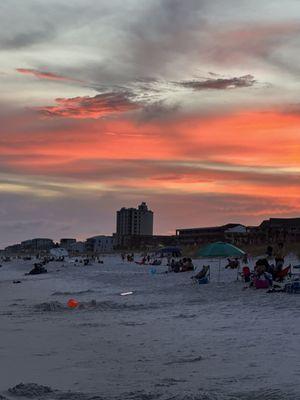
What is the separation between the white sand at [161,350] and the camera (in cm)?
804

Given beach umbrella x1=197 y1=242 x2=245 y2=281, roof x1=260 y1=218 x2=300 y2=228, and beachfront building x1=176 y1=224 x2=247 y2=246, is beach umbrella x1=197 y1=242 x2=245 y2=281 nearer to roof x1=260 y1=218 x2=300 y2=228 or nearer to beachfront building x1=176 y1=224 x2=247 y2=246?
beachfront building x1=176 y1=224 x2=247 y2=246

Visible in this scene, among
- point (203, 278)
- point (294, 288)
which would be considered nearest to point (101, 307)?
point (294, 288)

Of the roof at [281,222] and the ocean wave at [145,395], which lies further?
the roof at [281,222]

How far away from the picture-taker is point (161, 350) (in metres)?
11.1

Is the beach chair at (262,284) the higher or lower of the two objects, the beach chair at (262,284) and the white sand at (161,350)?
the higher

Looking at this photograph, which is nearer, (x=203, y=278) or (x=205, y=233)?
(x=203, y=278)

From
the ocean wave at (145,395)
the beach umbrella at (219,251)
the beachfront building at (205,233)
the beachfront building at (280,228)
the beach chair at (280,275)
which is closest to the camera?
the ocean wave at (145,395)

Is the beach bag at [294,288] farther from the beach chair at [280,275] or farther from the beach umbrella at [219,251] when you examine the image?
the beach umbrella at [219,251]

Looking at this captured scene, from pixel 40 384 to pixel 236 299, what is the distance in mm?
12476

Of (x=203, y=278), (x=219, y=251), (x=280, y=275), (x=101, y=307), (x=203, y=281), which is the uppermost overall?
(x=219, y=251)

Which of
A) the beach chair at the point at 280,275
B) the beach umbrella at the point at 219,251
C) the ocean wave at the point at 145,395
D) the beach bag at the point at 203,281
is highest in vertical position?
the beach umbrella at the point at 219,251

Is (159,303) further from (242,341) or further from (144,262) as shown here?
(144,262)

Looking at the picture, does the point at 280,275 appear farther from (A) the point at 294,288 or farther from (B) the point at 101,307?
(B) the point at 101,307

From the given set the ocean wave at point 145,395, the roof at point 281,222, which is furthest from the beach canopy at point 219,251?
the roof at point 281,222
